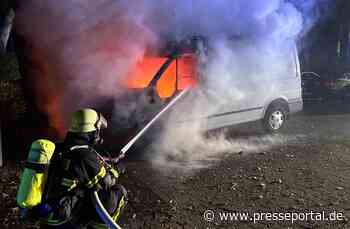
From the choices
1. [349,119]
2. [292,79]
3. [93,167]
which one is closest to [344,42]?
[349,119]

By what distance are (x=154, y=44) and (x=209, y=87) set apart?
4.42 ft

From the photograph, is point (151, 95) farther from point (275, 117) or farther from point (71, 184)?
point (71, 184)

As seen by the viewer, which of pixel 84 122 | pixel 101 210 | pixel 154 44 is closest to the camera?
pixel 101 210

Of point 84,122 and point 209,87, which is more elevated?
point 209,87

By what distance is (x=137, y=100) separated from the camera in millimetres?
6820

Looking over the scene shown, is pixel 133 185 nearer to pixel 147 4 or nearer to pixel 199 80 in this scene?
pixel 199 80

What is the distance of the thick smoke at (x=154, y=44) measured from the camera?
23.0 ft

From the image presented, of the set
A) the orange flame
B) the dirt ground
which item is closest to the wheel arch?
the dirt ground

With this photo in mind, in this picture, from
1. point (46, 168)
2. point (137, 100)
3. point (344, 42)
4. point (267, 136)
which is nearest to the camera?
point (46, 168)

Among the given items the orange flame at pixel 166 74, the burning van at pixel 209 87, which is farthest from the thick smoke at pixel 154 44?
the orange flame at pixel 166 74

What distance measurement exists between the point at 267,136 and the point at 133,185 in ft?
13.5

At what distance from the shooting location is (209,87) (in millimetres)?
7621

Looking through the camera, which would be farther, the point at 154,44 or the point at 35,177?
the point at 154,44

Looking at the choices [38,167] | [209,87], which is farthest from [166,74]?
[38,167]
